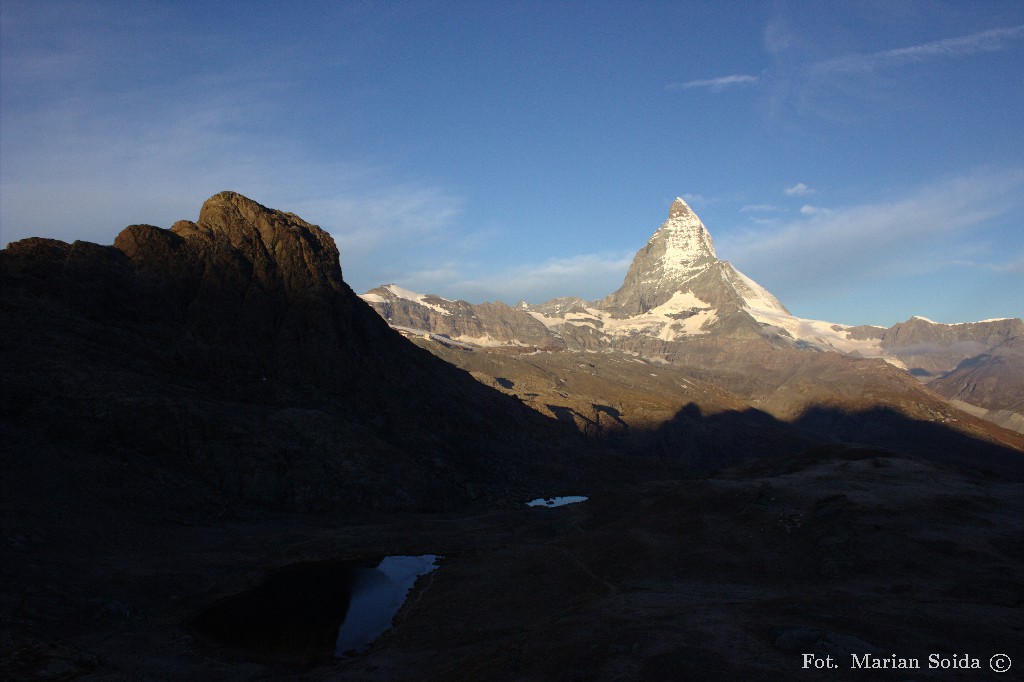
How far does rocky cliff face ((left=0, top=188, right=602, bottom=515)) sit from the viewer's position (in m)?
57.4

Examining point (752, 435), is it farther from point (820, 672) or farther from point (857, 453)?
point (820, 672)

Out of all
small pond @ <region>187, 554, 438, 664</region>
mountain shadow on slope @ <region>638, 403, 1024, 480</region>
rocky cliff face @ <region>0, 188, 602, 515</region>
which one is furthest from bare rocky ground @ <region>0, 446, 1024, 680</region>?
mountain shadow on slope @ <region>638, 403, 1024, 480</region>

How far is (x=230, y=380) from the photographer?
2889 inches

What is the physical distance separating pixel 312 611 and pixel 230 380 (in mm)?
42088

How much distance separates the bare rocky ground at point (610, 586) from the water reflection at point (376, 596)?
1.12m

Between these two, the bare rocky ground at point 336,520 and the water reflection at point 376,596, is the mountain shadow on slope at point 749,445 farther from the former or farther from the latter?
the water reflection at point 376,596

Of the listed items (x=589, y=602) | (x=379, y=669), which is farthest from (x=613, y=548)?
(x=379, y=669)

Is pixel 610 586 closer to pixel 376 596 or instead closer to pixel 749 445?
pixel 376 596

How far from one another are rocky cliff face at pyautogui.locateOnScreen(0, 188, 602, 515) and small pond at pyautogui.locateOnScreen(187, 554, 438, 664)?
15.8 m

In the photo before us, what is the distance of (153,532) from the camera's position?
153 feet

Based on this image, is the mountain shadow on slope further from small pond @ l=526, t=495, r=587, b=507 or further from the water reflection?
the water reflection

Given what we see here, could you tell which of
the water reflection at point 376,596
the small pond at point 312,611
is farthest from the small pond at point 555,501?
the small pond at point 312,611

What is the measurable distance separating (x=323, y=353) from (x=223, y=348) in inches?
510

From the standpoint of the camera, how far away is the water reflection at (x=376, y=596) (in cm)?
3475
